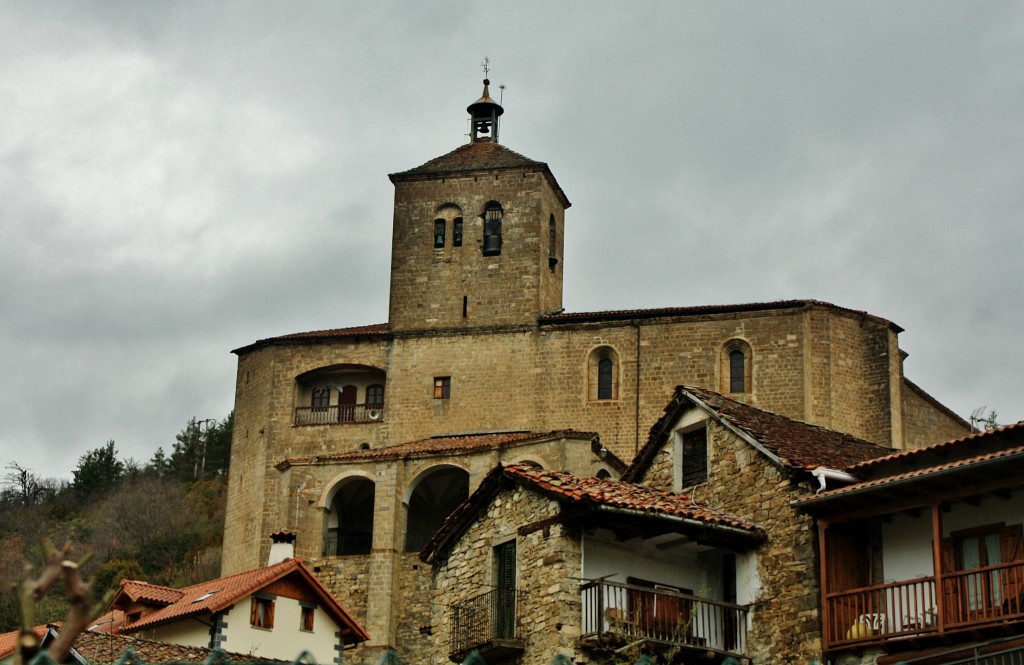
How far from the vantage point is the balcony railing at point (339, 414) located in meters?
53.5

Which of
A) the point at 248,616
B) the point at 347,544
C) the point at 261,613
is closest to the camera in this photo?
the point at 248,616

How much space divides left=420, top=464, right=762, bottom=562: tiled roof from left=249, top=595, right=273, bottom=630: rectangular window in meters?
5.97

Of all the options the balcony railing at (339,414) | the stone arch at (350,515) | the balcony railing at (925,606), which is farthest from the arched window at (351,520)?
the balcony railing at (925,606)

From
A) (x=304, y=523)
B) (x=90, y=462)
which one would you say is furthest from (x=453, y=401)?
(x=90, y=462)

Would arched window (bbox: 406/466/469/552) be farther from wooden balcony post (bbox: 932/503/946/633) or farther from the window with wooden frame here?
wooden balcony post (bbox: 932/503/946/633)

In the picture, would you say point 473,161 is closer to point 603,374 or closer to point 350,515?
point 603,374

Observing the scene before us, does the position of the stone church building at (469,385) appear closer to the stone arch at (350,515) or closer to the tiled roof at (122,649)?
the stone arch at (350,515)

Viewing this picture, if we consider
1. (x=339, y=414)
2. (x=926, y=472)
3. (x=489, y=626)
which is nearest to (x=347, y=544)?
(x=339, y=414)

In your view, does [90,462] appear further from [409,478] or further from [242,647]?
[242,647]

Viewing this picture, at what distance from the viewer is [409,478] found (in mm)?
47844

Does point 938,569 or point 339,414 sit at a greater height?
point 339,414

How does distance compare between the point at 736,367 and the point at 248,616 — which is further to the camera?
the point at 736,367

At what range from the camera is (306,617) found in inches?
1277

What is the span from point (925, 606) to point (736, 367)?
28.8m
